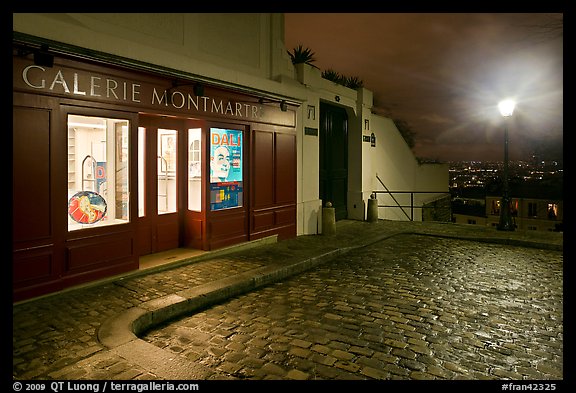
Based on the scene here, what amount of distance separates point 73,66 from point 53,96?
0.56m

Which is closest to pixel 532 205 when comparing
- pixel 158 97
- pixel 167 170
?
pixel 167 170

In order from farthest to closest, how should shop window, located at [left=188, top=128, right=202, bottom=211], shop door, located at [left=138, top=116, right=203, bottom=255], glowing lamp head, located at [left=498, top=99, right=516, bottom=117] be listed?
1. glowing lamp head, located at [left=498, top=99, right=516, bottom=117]
2. shop window, located at [left=188, top=128, right=202, bottom=211]
3. shop door, located at [left=138, top=116, right=203, bottom=255]

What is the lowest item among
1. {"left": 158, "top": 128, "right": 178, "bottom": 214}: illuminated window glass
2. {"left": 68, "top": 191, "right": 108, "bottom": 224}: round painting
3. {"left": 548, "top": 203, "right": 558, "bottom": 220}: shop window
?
{"left": 548, "top": 203, "right": 558, "bottom": 220}: shop window

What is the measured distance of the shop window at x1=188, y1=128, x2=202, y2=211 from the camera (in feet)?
29.5

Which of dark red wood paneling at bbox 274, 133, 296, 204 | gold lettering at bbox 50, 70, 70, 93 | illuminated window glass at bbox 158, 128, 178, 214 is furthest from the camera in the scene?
dark red wood paneling at bbox 274, 133, 296, 204

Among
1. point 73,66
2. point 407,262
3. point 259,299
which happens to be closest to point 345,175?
point 407,262

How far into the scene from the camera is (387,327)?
17.1 feet

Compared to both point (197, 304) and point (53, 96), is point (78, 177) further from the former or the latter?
point (197, 304)

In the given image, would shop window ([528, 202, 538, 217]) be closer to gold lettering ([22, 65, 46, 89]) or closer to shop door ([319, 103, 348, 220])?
shop door ([319, 103, 348, 220])

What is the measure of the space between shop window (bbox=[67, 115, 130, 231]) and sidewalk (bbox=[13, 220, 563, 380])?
109 centimetres

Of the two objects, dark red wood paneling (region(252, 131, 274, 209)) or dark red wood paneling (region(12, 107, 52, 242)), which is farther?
dark red wood paneling (region(252, 131, 274, 209))

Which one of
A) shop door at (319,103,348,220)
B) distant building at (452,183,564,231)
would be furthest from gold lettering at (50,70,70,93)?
distant building at (452,183,564,231)

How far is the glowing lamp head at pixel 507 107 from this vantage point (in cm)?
1249

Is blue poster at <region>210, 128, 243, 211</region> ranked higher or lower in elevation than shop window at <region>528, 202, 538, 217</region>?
higher
